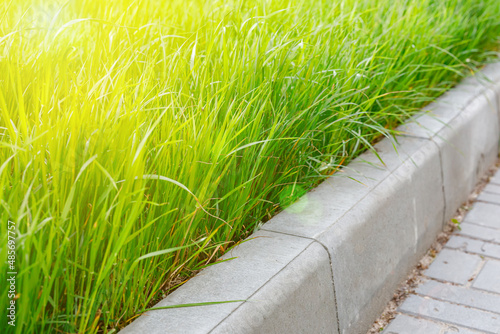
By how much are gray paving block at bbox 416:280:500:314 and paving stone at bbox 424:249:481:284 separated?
71 millimetres

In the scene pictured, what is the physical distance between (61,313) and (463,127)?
2584mm

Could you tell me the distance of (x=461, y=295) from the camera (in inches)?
110

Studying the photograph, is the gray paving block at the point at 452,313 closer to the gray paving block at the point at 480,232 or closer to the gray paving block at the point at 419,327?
the gray paving block at the point at 419,327

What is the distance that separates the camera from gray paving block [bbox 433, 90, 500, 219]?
3289 mm

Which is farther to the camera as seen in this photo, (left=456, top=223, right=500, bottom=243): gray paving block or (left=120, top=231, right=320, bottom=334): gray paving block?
(left=456, top=223, right=500, bottom=243): gray paving block

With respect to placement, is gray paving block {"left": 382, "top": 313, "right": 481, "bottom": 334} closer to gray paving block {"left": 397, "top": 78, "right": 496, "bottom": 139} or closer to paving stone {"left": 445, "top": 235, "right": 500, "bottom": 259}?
paving stone {"left": 445, "top": 235, "right": 500, "bottom": 259}

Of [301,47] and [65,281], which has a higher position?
[301,47]

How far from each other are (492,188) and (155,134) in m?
2.63

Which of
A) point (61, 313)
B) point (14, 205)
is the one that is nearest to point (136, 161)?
point (14, 205)

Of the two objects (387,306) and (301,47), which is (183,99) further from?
(387,306)

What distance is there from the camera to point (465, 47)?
4191 mm

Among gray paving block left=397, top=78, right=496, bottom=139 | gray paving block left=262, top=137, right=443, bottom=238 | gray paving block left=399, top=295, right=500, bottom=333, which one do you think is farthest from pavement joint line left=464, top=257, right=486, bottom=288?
gray paving block left=397, top=78, right=496, bottom=139

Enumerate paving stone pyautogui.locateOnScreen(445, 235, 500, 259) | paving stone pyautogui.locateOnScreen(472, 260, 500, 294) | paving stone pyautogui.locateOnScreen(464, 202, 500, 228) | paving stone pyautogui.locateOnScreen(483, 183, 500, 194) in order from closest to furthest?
paving stone pyautogui.locateOnScreen(472, 260, 500, 294), paving stone pyautogui.locateOnScreen(445, 235, 500, 259), paving stone pyautogui.locateOnScreen(464, 202, 500, 228), paving stone pyautogui.locateOnScreen(483, 183, 500, 194)

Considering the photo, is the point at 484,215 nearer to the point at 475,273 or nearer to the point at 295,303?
the point at 475,273
